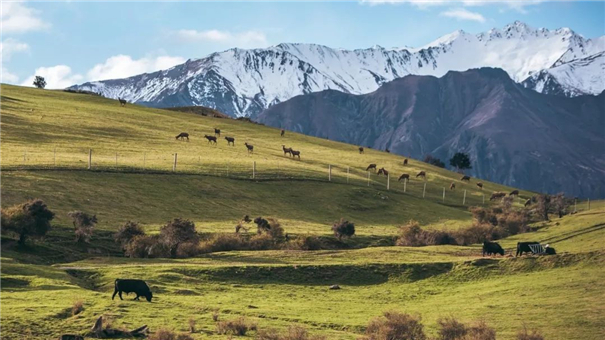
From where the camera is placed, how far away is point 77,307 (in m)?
39.2

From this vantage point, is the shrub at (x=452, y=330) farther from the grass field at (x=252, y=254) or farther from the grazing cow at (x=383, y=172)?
the grazing cow at (x=383, y=172)

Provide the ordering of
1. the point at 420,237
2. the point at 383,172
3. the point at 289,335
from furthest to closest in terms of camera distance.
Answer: the point at 383,172, the point at 420,237, the point at 289,335

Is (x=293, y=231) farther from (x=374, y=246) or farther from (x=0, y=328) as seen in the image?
(x=0, y=328)

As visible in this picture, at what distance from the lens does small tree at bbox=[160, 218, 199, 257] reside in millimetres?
64875

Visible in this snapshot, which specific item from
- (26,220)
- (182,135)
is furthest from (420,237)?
(182,135)

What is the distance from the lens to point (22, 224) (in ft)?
202

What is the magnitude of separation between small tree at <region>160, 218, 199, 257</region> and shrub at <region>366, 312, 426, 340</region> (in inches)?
1144

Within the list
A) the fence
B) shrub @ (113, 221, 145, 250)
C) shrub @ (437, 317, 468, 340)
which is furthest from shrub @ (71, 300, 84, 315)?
the fence

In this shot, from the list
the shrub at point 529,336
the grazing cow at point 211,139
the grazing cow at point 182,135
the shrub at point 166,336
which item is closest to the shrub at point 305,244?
the shrub at point 529,336

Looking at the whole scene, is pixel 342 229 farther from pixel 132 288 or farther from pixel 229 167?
pixel 132 288

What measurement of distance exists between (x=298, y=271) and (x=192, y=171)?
41.4 meters

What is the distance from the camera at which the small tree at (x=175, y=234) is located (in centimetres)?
6488

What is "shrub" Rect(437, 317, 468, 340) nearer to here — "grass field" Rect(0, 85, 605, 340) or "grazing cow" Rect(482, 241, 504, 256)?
"grass field" Rect(0, 85, 605, 340)

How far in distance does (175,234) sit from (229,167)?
37965 mm
